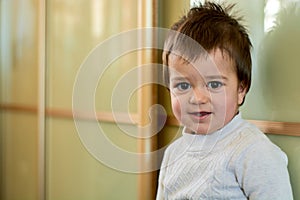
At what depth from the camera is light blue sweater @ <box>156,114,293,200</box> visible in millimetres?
756

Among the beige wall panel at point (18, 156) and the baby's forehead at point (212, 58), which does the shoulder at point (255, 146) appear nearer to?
the baby's forehead at point (212, 58)

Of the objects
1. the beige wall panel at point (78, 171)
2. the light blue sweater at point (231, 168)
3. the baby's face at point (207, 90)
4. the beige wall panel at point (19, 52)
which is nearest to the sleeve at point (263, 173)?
the light blue sweater at point (231, 168)

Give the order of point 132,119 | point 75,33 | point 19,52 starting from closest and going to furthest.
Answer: point 132,119, point 75,33, point 19,52

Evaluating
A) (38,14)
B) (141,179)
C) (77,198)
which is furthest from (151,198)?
(38,14)

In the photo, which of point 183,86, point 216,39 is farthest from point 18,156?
point 216,39

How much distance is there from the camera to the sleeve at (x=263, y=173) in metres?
0.75

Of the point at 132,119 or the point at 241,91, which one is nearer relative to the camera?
the point at 241,91

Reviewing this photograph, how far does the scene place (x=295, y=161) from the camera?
2.86 ft

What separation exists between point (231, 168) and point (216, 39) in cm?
27

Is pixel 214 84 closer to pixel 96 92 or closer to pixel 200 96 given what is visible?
pixel 200 96

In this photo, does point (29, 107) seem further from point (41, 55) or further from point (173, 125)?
point (173, 125)

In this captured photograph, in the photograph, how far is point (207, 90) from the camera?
846 millimetres

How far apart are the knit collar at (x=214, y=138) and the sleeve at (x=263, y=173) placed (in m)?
0.08

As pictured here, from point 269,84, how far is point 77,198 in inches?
38.0
